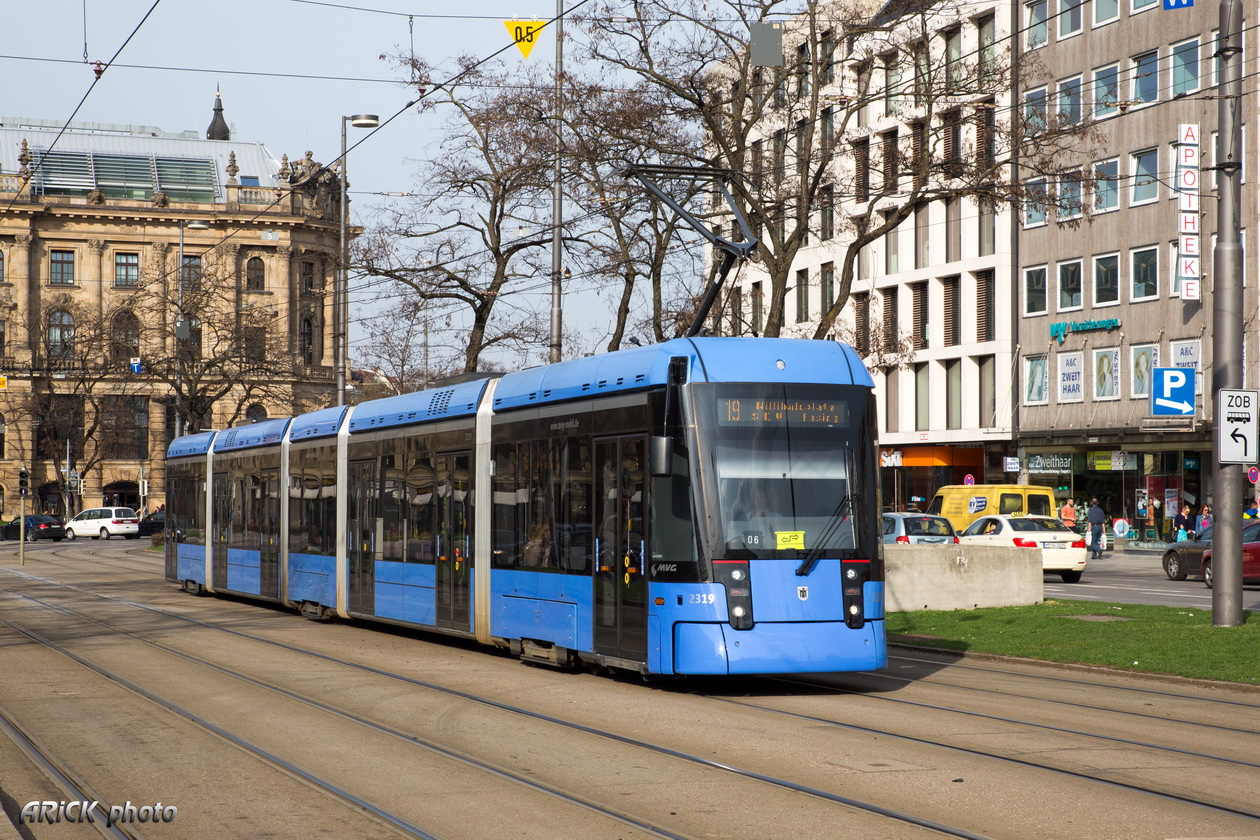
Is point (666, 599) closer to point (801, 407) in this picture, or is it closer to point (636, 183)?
point (801, 407)

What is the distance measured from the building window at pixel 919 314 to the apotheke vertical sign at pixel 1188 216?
1359 cm

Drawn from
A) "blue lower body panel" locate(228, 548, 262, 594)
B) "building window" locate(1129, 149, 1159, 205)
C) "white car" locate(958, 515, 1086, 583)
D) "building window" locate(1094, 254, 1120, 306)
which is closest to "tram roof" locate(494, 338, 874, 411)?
"blue lower body panel" locate(228, 548, 262, 594)

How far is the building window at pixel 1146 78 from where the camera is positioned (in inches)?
1946

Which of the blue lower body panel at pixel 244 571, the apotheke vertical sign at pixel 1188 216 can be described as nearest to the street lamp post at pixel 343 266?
the blue lower body panel at pixel 244 571

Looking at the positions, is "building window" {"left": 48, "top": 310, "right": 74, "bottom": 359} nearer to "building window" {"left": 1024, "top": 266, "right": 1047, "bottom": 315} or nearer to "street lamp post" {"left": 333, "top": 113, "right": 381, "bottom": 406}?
"street lamp post" {"left": 333, "top": 113, "right": 381, "bottom": 406}

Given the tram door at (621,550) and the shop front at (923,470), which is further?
the shop front at (923,470)

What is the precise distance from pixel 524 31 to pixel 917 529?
15.1m

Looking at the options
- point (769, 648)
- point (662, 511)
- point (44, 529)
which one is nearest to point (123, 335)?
point (44, 529)

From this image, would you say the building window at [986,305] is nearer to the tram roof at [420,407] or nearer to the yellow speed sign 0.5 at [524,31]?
the yellow speed sign 0.5 at [524,31]

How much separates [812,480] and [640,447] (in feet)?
5.07

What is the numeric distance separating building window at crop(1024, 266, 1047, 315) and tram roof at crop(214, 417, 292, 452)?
34.2 m

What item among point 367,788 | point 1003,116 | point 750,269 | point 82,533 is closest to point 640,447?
point 367,788

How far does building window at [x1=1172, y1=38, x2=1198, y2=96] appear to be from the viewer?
48.1 m

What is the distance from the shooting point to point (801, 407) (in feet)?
45.3
